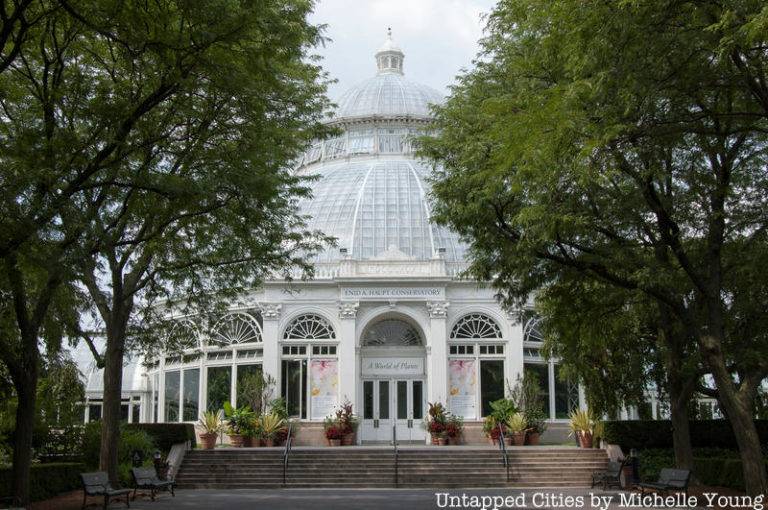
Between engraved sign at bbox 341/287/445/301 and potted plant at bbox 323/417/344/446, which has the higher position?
engraved sign at bbox 341/287/445/301

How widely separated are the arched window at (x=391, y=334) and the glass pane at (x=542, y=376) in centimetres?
469

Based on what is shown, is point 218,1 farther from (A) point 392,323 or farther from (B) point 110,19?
(A) point 392,323

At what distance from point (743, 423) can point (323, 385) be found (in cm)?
2123

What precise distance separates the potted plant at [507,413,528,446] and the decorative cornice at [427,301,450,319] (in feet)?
17.7

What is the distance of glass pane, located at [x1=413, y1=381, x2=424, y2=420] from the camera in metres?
33.3

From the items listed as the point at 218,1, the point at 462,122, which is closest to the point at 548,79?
the point at 462,122

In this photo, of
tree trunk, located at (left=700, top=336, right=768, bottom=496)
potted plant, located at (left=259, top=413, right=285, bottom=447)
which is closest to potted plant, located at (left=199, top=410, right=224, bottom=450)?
potted plant, located at (left=259, top=413, right=285, bottom=447)

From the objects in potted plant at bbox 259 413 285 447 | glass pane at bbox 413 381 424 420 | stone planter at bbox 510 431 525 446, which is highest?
glass pane at bbox 413 381 424 420

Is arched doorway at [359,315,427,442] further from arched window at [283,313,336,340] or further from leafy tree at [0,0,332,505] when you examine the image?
leafy tree at [0,0,332,505]

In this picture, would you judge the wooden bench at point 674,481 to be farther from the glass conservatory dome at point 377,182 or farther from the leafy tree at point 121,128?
the glass conservatory dome at point 377,182

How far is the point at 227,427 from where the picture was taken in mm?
30672

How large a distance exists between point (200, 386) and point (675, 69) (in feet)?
89.3

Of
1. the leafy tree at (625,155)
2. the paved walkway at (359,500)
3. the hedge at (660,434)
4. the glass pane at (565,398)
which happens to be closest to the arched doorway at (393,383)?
the glass pane at (565,398)

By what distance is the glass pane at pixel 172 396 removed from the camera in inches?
1385
